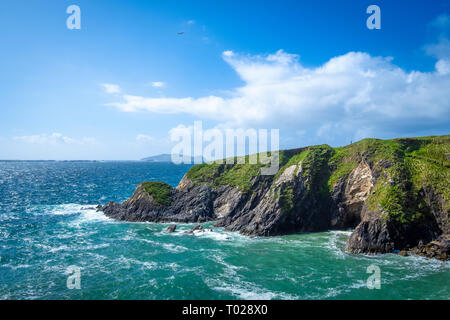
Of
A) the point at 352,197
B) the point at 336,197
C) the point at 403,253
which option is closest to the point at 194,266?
the point at 403,253

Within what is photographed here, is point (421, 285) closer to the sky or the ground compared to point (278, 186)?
closer to the ground

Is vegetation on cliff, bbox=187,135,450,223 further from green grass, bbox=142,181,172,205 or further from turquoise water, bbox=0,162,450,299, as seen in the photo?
turquoise water, bbox=0,162,450,299

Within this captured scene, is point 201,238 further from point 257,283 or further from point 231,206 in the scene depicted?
point 257,283

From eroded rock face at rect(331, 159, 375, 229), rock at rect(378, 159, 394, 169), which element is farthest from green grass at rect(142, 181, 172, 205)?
rock at rect(378, 159, 394, 169)

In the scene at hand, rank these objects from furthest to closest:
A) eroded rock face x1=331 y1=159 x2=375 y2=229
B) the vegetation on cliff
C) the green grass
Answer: the green grass
eroded rock face x1=331 y1=159 x2=375 y2=229
the vegetation on cliff

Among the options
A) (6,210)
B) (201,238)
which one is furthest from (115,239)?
(6,210)

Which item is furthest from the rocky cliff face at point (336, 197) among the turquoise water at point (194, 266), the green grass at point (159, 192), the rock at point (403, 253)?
the turquoise water at point (194, 266)
